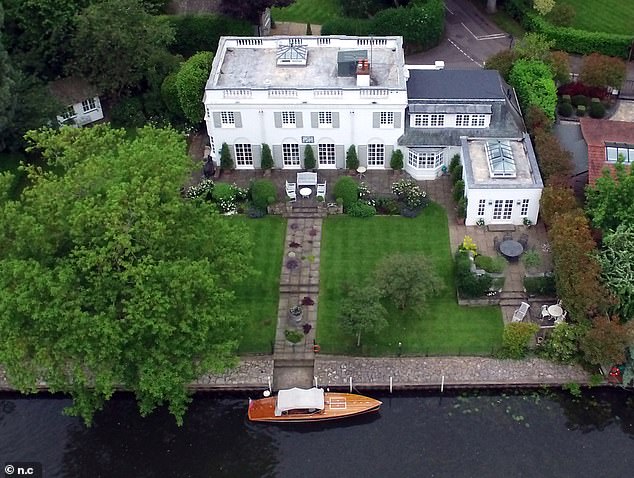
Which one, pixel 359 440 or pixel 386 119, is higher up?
pixel 386 119

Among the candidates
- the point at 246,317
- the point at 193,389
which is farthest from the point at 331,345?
the point at 193,389

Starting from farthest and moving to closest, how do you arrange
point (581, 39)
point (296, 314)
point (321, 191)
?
point (581, 39)
point (321, 191)
point (296, 314)

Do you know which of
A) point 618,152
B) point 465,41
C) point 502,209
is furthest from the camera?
point 465,41

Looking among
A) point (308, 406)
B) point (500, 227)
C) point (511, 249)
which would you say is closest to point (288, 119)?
point (500, 227)

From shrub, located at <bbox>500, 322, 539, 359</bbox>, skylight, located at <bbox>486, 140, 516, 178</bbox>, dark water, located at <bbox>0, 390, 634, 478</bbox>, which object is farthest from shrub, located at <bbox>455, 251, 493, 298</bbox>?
skylight, located at <bbox>486, 140, 516, 178</bbox>

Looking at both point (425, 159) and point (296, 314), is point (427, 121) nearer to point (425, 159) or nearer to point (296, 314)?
point (425, 159)

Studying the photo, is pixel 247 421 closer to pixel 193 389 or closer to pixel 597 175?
pixel 193 389
